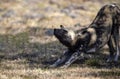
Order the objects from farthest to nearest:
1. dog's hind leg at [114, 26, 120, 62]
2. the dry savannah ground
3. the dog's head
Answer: dog's hind leg at [114, 26, 120, 62]
the dog's head
the dry savannah ground

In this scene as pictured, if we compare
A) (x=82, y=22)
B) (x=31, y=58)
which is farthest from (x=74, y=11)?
(x=31, y=58)

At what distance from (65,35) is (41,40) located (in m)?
15.4

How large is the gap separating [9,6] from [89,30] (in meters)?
33.9

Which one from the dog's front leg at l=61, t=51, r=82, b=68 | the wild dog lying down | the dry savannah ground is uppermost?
the wild dog lying down

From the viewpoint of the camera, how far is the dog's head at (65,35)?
18.1 meters

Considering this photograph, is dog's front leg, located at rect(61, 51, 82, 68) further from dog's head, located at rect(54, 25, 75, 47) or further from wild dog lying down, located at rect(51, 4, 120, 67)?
dog's head, located at rect(54, 25, 75, 47)

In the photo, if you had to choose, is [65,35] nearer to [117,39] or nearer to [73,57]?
[73,57]

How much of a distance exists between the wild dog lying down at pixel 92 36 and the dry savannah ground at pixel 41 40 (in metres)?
0.58

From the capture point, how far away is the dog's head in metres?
18.1

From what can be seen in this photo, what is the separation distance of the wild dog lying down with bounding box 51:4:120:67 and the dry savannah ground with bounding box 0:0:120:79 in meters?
0.58

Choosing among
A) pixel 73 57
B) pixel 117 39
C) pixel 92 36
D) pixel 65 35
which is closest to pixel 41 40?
pixel 117 39

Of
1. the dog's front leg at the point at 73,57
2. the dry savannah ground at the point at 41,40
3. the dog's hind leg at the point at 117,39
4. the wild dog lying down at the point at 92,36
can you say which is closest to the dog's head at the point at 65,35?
the wild dog lying down at the point at 92,36

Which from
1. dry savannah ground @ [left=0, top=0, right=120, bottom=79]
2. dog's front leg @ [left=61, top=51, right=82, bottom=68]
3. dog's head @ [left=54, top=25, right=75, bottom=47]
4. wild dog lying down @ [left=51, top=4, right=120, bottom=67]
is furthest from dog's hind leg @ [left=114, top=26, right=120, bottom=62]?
dog's head @ [left=54, top=25, right=75, bottom=47]

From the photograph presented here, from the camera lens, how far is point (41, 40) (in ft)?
110
